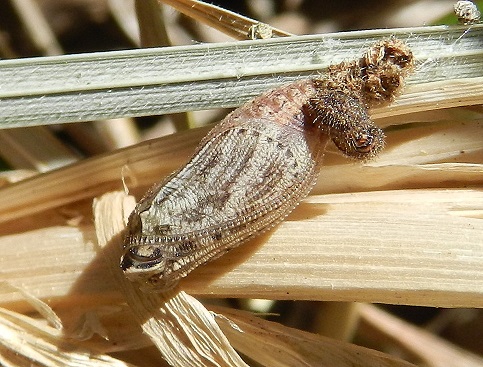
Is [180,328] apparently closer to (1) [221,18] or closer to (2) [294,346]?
(2) [294,346]

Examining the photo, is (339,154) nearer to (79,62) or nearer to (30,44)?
(79,62)

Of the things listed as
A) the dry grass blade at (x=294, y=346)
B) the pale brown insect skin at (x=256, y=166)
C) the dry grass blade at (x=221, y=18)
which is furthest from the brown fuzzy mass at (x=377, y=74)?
the dry grass blade at (x=294, y=346)

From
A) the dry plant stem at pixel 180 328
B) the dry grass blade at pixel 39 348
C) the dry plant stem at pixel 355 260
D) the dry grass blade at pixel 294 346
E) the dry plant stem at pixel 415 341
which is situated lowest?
the dry grass blade at pixel 39 348

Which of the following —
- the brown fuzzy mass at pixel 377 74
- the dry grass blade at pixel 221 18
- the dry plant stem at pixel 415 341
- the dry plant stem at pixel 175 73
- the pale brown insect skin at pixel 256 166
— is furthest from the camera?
the dry plant stem at pixel 415 341

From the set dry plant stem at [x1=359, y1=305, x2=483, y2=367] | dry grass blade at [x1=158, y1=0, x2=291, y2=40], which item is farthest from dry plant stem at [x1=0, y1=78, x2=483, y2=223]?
dry plant stem at [x1=359, y1=305, x2=483, y2=367]

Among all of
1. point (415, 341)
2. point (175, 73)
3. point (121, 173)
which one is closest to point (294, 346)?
point (121, 173)

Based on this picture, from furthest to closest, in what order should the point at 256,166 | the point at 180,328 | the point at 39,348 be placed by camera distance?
the point at 39,348 → the point at 180,328 → the point at 256,166

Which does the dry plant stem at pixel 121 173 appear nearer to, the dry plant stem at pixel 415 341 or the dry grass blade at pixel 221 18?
the dry grass blade at pixel 221 18
